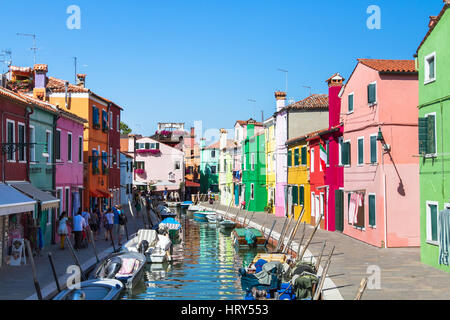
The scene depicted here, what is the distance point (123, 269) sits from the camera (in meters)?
21.1

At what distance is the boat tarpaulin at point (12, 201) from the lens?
18.8m

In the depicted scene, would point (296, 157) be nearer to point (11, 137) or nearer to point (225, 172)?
point (11, 137)

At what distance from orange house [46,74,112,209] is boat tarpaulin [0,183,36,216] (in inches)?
623

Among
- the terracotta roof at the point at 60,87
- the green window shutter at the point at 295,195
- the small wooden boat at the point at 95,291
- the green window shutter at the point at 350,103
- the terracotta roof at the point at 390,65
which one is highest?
the terracotta roof at the point at 60,87

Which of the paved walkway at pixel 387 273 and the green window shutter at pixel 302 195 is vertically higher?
the green window shutter at pixel 302 195

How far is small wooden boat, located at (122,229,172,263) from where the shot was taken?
26641 mm

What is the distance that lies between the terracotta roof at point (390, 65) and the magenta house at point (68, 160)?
14.9 metres

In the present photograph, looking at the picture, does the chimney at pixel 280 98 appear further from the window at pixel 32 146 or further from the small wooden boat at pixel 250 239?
the window at pixel 32 146

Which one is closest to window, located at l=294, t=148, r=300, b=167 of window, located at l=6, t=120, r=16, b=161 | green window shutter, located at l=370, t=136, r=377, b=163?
green window shutter, located at l=370, t=136, r=377, b=163

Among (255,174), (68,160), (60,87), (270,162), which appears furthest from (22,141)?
(255,174)

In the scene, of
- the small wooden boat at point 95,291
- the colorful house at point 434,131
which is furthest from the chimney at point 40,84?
the colorful house at point 434,131

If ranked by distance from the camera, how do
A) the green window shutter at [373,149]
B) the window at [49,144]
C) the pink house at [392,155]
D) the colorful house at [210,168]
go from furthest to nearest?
the colorful house at [210,168] < the green window shutter at [373,149] < the window at [49,144] < the pink house at [392,155]

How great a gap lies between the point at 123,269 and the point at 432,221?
36.6 ft
